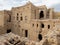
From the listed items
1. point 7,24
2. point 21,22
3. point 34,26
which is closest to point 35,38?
point 34,26

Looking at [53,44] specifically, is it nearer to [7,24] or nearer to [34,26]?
[34,26]

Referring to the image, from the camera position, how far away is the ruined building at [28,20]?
136ft

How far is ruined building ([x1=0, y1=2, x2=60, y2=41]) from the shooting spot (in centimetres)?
4141

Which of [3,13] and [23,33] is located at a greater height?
[3,13]

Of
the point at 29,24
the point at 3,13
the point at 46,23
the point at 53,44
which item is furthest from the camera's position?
the point at 3,13

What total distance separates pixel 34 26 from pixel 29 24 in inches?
85.4

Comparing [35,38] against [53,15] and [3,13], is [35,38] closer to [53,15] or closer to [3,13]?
[53,15]

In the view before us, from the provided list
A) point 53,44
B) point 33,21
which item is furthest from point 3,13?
point 53,44

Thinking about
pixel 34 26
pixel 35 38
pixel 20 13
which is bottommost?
pixel 35 38

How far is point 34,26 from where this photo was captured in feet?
138

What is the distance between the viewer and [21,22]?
45938mm

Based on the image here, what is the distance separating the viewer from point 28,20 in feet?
145

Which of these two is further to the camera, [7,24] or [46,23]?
[7,24]

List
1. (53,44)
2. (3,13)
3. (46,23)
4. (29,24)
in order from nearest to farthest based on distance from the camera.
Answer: (53,44), (46,23), (29,24), (3,13)
